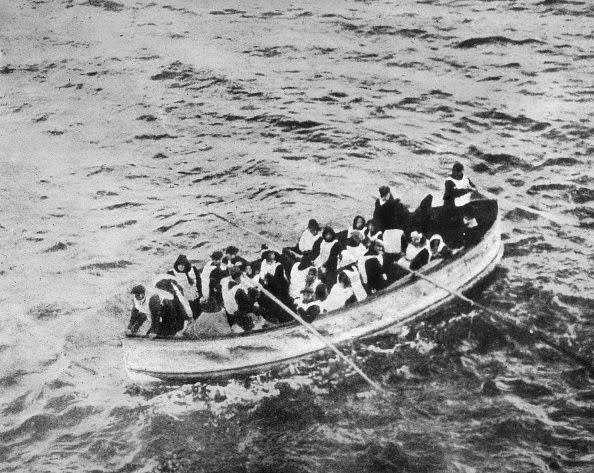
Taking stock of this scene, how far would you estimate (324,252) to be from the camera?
1307 cm

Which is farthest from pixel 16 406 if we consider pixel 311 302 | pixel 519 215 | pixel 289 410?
pixel 519 215

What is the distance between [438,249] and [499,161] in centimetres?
691

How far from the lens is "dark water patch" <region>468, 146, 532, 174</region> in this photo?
18.4 metres

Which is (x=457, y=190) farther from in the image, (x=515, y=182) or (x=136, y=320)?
(x=136, y=320)

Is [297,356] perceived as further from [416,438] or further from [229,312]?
[416,438]

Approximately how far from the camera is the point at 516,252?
49.8ft

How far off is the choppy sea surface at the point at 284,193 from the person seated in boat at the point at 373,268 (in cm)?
111

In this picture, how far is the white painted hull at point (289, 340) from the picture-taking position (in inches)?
452

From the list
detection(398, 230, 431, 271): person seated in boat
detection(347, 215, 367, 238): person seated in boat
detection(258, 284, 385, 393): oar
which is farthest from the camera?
detection(347, 215, 367, 238): person seated in boat

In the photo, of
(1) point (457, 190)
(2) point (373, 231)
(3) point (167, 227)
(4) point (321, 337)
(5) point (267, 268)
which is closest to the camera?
(4) point (321, 337)

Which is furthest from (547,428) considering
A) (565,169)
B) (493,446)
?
(565,169)

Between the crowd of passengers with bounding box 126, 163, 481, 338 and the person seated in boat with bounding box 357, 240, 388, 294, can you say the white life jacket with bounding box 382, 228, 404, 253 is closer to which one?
the crowd of passengers with bounding box 126, 163, 481, 338

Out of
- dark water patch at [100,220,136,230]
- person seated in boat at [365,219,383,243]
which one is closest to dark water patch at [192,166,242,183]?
dark water patch at [100,220,136,230]

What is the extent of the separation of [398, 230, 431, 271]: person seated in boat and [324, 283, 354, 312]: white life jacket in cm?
138
